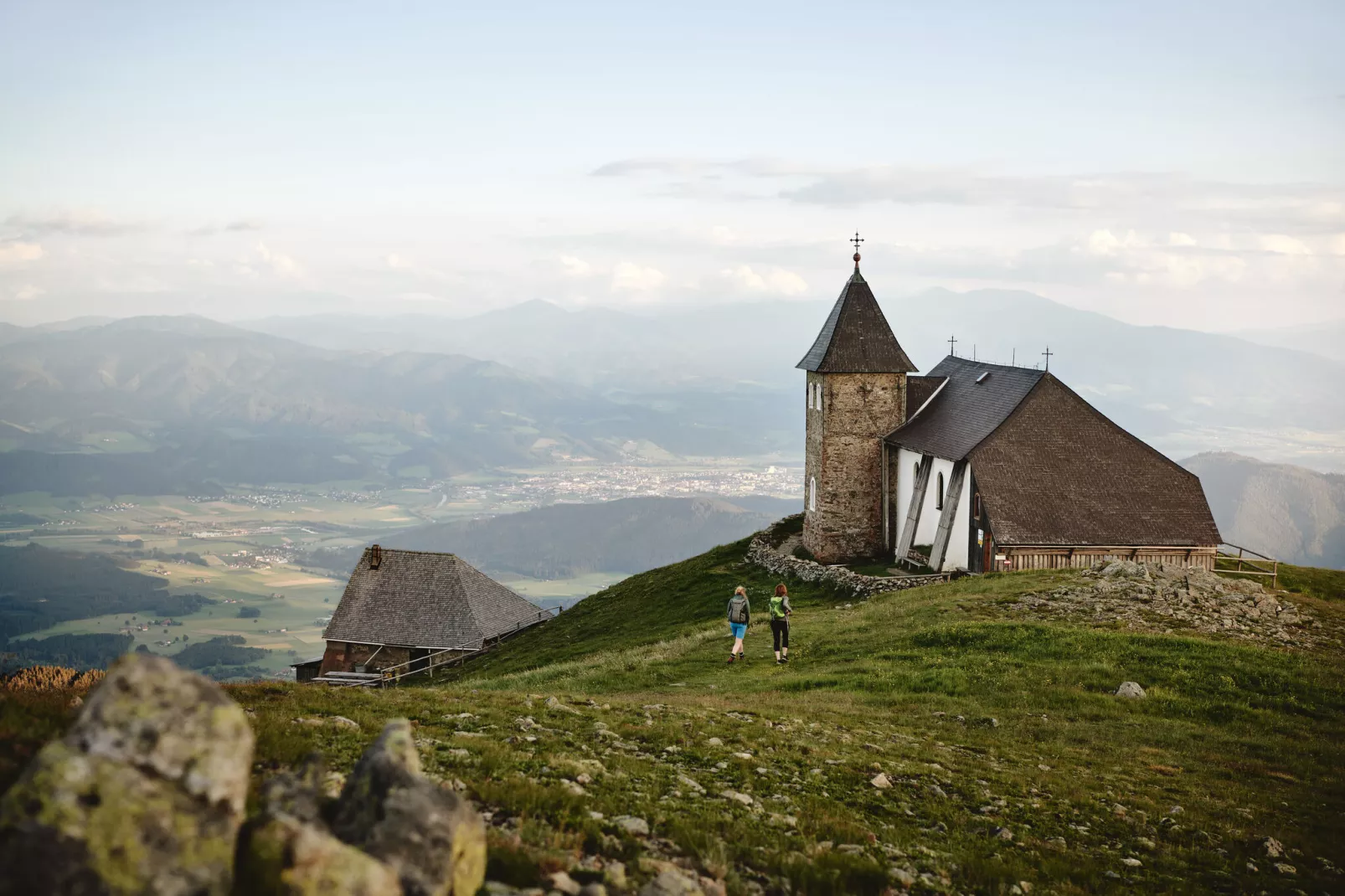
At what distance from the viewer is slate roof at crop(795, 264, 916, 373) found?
50.5m

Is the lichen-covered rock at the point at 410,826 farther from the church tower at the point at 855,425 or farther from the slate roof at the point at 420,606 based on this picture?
the slate roof at the point at 420,606

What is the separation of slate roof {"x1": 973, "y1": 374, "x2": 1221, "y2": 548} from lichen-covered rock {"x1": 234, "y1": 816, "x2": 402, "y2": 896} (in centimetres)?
3685

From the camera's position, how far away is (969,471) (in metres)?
42.7

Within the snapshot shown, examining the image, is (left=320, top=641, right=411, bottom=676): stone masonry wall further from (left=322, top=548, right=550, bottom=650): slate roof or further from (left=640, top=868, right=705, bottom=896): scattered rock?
(left=640, top=868, right=705, bottom=896): scattered rock

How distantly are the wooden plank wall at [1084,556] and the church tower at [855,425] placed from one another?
39.4 feet

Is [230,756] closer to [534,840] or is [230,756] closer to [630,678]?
[534,840]

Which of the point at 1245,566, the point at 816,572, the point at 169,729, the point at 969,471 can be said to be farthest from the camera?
the point at 816,572

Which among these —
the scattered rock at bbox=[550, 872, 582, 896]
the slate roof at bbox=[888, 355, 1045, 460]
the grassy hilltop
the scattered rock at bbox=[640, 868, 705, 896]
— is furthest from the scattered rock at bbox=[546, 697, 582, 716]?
the slate roof at bbox=[888, 355, 1045, 460]

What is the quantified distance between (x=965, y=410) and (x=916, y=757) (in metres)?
36.0

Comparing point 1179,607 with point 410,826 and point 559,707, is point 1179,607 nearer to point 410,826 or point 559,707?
point 559,707

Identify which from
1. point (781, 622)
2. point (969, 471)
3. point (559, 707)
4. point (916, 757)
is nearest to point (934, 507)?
point (969, 471)

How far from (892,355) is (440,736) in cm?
4191

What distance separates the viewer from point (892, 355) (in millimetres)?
50812

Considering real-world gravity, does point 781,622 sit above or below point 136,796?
below
